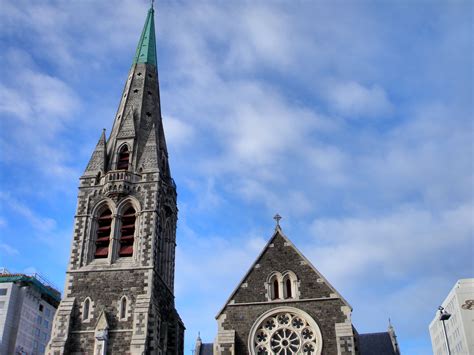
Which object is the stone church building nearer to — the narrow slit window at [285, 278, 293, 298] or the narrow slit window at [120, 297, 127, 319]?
the narrow slit window at [285, 278, 293, 298]

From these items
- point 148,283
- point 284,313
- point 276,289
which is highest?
point 148,283

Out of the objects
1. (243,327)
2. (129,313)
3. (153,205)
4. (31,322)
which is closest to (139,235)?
(153,205)

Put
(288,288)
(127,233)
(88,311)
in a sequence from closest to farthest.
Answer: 1. (288,288)
2. (88,311)
3. (127,233)

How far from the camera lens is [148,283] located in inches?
1232

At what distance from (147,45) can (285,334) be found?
89.4 ft

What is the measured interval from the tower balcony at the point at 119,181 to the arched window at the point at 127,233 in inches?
50.7

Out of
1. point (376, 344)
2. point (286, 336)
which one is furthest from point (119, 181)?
point (376, 344)

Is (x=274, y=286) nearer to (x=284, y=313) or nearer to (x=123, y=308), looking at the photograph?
(x=284, y=313)

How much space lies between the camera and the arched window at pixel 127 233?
3339cm

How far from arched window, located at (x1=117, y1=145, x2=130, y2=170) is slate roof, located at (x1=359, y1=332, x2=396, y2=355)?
18852 millimetres

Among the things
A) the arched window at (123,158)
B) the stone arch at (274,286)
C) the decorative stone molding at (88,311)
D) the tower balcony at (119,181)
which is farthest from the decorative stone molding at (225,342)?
the arched window at (123,158)

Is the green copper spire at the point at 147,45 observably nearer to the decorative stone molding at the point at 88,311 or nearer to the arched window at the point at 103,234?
the arched window at the point at 103,234

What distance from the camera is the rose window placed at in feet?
86.2

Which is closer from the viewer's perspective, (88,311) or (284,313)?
(284,313)
